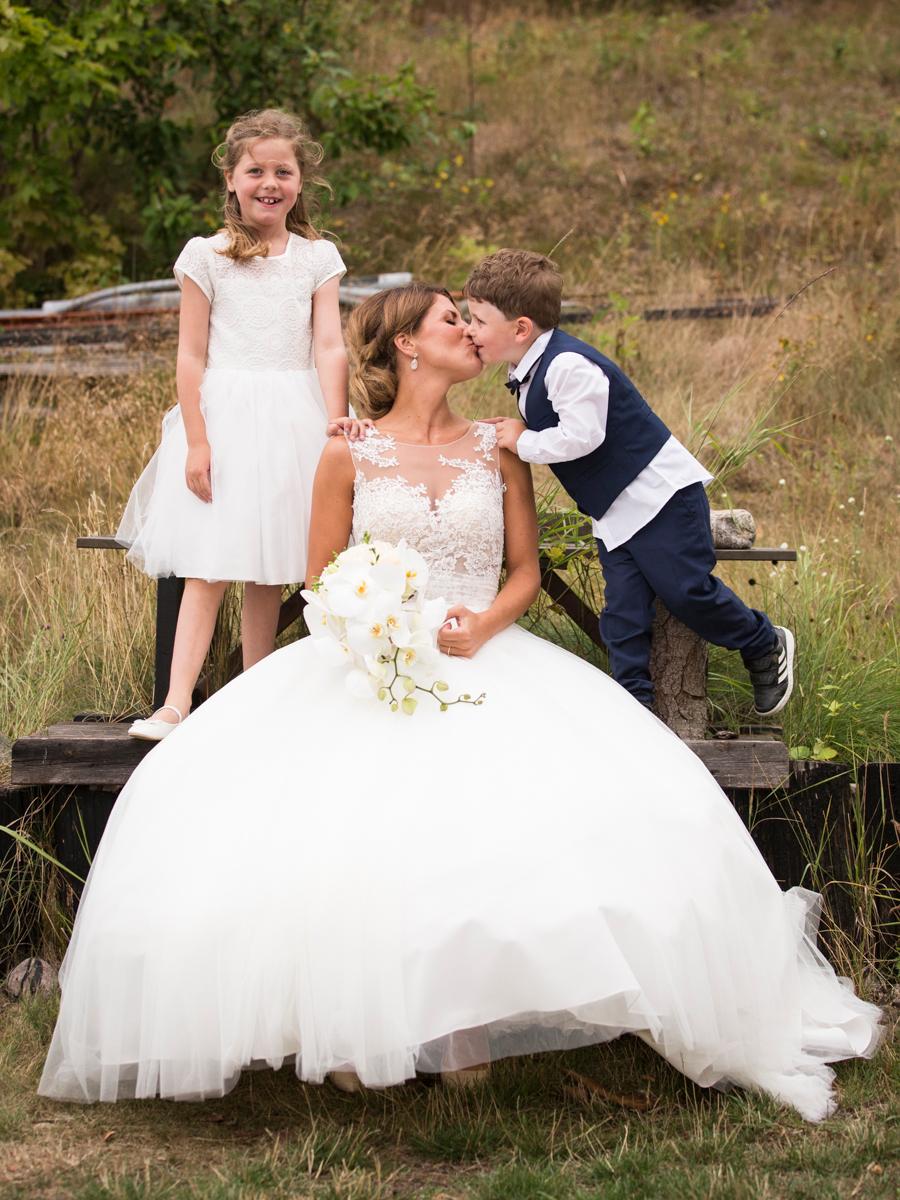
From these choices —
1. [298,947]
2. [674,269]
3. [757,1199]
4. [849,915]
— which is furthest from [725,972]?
[674,269]

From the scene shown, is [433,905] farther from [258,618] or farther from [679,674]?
[258,618]

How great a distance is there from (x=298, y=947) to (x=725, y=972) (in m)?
0.92

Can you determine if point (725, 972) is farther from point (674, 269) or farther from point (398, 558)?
point (674, 269)

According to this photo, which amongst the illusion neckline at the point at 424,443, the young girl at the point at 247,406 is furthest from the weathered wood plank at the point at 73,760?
the illusion neckline at the point at 424,443

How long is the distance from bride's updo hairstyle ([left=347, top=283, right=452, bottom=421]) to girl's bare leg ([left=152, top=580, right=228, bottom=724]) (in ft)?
2.46

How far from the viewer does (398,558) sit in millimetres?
3291

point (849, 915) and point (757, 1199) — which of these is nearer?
point (757, 1199)

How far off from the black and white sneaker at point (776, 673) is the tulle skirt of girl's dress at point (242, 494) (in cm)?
143

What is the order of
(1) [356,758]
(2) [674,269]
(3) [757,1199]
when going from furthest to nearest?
(2) [674,269]
(1) [356,758]
(3) [757,1199]

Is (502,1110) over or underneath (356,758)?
underneath

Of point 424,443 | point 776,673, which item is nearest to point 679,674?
point 776,673

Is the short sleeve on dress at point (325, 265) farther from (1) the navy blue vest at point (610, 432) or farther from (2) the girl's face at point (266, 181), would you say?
(1) the navy blue vest at point (610, 432)

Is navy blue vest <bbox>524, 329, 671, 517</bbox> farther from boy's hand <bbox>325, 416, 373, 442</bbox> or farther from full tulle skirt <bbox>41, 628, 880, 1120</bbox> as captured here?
full tulle skirt <bbox>41, 628, 880, 1120</bbox>

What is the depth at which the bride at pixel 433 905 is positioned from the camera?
9.01ft
